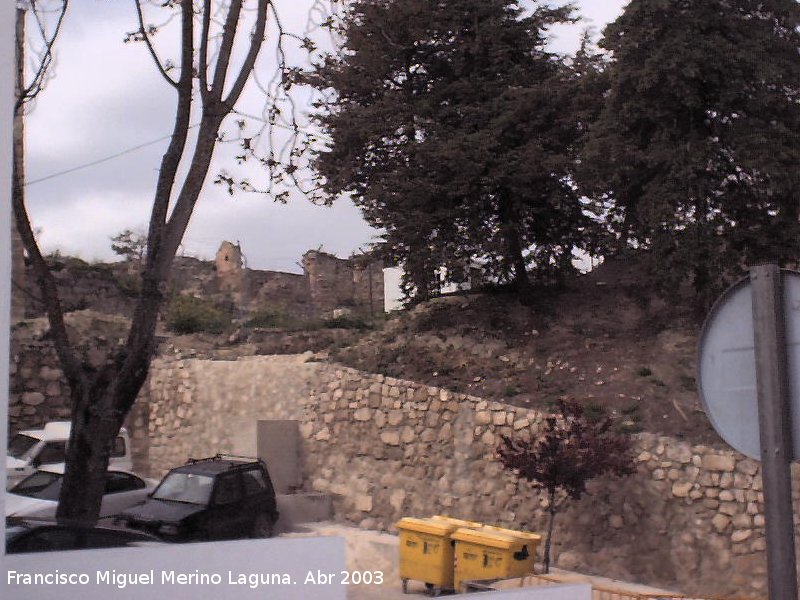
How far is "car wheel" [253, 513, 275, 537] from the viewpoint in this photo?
5227mm

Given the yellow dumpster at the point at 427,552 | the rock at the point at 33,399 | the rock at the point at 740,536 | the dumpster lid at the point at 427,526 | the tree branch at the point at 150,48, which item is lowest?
the rock at the point at 740,536

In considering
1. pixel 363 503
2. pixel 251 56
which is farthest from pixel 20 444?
pixel 251 56

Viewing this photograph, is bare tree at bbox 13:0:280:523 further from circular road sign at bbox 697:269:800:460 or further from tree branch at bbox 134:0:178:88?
circular road sign at bbox 697:269:800:460

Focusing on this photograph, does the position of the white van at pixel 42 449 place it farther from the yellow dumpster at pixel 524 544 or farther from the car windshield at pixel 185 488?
the yellow dumpster at pixel 524 544

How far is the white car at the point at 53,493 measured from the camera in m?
4.69

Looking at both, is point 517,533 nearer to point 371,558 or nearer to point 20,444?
point 371,558

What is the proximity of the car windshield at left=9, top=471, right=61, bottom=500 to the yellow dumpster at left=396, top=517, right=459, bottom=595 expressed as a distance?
2297 mm

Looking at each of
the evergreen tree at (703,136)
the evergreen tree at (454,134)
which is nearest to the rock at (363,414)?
the evergreen tree at (454,134)

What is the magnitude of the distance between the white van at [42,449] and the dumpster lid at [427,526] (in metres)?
2.20

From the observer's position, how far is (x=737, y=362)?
336 cm

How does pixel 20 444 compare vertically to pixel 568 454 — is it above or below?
above

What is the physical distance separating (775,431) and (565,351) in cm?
558

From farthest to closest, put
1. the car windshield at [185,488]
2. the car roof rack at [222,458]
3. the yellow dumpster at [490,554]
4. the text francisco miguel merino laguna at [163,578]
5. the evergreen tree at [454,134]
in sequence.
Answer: the evergreen tree at [454,134] → the yellow dumpster at [490,554] → the car roof rack at [222,458] → the car windshield at [185,488] → the text francisco miguel merino laguna at [163,578]

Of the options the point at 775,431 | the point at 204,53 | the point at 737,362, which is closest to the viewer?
the point at 775,431
